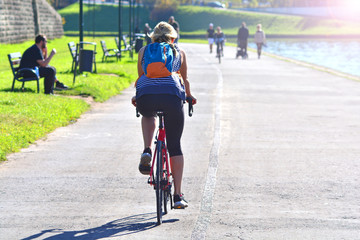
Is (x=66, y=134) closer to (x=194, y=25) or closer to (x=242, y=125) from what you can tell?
(x=242, y=125)

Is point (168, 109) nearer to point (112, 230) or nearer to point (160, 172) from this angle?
point (160, 172)

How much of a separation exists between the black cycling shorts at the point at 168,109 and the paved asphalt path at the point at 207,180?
779 millimetres

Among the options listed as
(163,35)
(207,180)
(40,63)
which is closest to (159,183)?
(163,35)

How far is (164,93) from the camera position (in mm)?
5812

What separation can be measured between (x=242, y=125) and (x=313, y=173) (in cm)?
421

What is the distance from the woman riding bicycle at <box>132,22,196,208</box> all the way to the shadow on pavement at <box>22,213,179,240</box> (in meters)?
0.34

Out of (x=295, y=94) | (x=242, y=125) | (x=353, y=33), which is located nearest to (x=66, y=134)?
(x=242, y=125)

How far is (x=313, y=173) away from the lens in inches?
325

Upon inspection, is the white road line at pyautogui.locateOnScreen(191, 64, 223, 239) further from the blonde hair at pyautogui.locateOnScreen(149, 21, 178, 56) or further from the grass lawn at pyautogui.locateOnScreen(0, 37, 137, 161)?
the grass lawn at pyautogui.locateOnScreen(0, 37, 137, 161)

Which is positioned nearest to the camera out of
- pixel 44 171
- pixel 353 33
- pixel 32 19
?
pixel 44 171

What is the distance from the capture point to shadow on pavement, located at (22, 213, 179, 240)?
550cm

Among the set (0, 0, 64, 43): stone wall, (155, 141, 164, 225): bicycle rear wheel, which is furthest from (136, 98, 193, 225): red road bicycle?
(0, 0, 64, 43): stone wall

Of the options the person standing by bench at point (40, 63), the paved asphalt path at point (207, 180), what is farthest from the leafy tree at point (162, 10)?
the paved asphalt path at point (207, 180)

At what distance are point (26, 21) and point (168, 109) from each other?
42489mm
